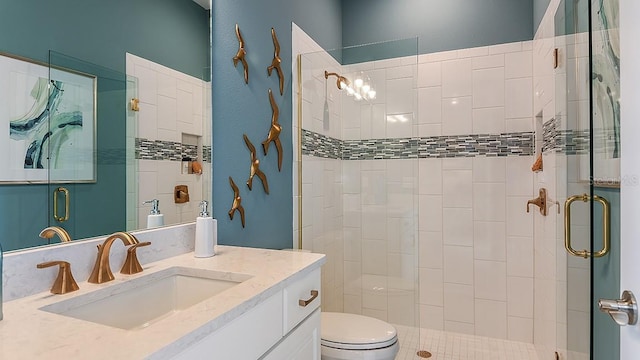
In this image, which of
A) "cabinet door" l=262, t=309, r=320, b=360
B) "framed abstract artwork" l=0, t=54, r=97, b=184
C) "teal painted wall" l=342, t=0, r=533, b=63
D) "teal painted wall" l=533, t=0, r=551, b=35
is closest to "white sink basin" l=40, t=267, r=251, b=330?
"cabinet door" l=262, t=309, r=320, b=360

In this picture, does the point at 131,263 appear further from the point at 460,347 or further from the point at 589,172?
the point at 460,347

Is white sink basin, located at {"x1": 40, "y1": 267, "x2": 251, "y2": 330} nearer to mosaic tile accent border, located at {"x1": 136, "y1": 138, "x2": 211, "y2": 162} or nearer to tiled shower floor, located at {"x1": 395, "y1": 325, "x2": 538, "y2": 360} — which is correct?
mosaic tile accent border, located at {"x1": 136, "y1": 138, "x2": 211, "y2": 162}

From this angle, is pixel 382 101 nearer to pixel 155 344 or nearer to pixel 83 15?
pixel 83 15

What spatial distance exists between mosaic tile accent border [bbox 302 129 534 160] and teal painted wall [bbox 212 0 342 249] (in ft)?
1.34

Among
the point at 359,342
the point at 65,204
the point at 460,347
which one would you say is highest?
the point at 65,204

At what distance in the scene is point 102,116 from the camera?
1.21 meters

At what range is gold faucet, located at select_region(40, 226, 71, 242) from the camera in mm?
1040

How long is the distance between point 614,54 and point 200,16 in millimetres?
1513

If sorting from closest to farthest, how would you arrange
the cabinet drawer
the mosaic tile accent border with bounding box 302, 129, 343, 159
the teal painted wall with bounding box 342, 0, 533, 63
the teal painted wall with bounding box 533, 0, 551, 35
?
the cabinet drawer, the teal painted wall with bounding box 533, 0, 551, 35, the mosaic tile accent border with bounding box 302, 129, 343, 159, the teal painted wall with bounding box 342, 0, 533, 63

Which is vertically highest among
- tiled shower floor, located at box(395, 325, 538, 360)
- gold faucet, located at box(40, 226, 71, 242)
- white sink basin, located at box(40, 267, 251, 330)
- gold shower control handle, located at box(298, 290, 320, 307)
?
gold faucet, located at box(40, 226, 71, 242)

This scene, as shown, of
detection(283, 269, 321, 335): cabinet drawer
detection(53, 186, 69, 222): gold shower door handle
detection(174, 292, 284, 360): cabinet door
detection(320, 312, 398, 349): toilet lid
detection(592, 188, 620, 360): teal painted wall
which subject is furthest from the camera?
→ detection(320, 312, 398, 349): toilet lid

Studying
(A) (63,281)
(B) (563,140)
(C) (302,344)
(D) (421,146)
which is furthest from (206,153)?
(D) (421,146)

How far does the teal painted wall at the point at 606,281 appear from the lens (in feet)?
3.09

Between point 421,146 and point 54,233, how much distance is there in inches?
98.0
